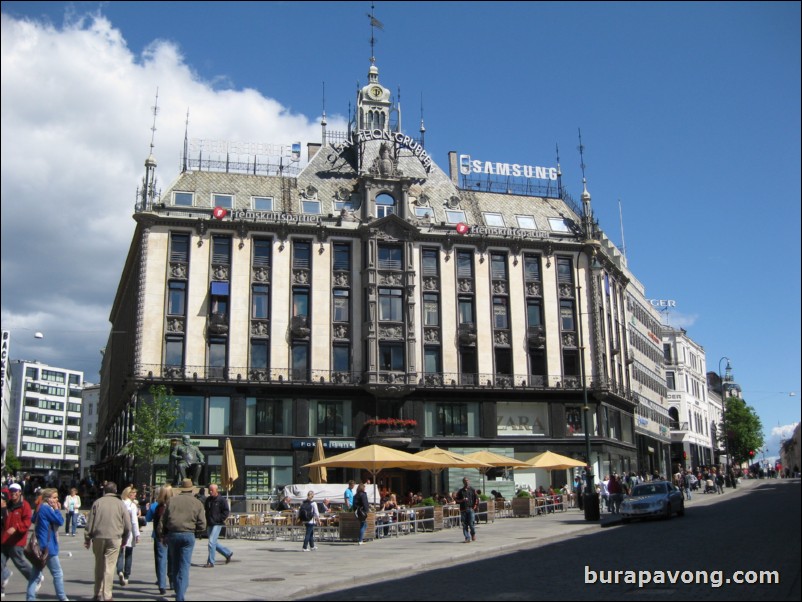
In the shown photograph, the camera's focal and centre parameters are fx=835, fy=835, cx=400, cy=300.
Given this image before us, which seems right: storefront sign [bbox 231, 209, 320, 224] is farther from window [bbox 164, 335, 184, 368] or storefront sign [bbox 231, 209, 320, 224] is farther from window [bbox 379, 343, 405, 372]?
window [bbox 379, 343, 405, 372]

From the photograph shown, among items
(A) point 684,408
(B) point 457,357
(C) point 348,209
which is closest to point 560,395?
(B) point 457,357

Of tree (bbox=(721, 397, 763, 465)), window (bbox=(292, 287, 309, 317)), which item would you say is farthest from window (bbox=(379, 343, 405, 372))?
tree (bbox=(721, 397, 763, 465))

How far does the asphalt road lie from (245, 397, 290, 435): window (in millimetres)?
29588

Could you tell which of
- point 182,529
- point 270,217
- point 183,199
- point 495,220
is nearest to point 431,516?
point 182,529

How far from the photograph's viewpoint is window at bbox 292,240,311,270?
5463cm

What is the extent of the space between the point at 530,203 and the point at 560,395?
15405 millimetres

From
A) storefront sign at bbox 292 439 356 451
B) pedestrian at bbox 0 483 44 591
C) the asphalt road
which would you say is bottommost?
the asphalt road

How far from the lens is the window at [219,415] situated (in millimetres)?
50844

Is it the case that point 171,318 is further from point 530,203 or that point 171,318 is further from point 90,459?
point 90,459

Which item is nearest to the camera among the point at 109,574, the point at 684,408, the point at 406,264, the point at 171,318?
the point at 109,574

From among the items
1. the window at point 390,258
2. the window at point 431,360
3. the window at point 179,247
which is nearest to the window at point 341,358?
the window at point 431,360

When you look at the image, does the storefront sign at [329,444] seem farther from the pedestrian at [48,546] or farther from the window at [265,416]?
the pedestrian at [48,546]

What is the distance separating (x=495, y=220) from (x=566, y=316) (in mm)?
8696

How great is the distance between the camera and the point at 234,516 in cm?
3019
